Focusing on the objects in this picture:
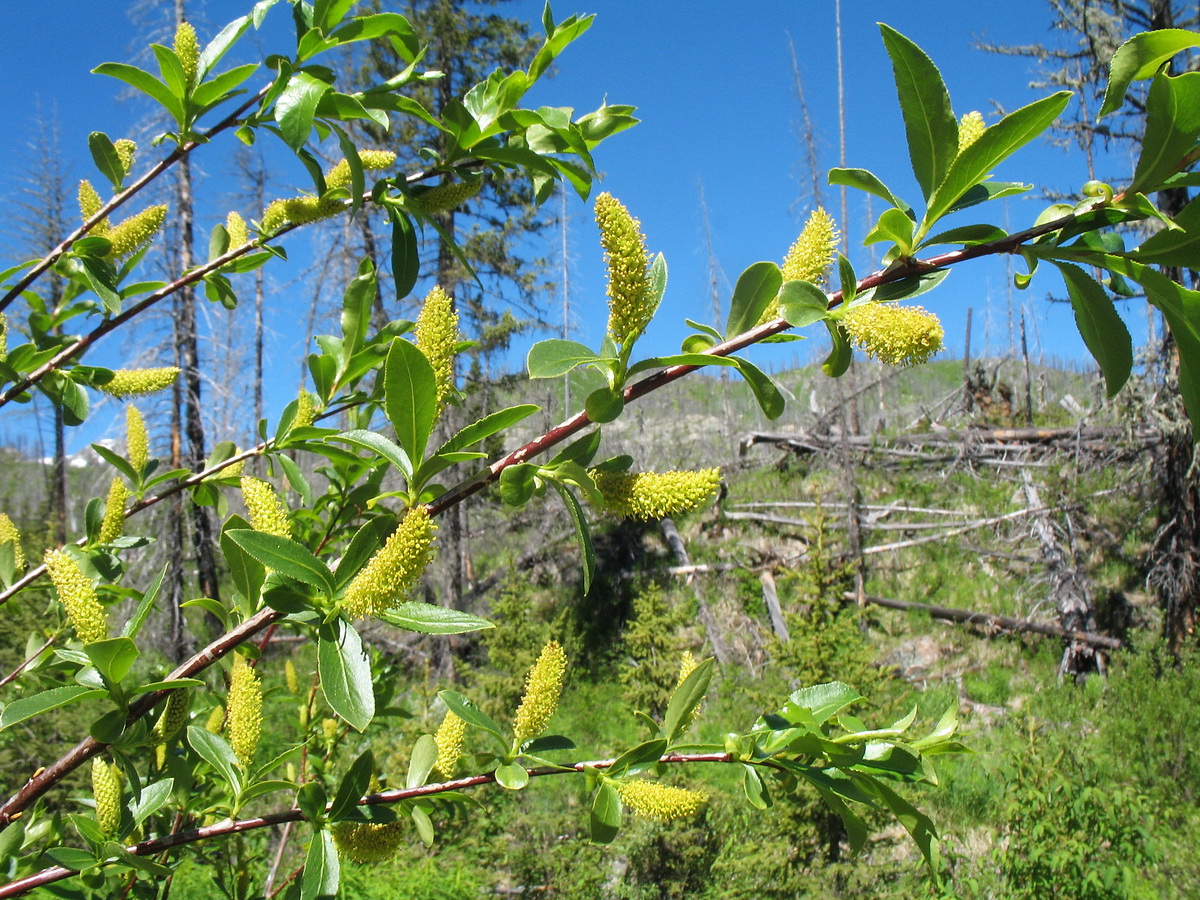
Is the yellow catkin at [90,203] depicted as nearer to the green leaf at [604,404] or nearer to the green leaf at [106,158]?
the green leaf at [106,158]

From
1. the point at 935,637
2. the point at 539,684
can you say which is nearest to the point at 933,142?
the point at 539,684

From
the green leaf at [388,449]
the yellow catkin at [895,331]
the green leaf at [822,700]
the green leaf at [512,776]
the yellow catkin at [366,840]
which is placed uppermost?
the yellow catkin at [895,331]

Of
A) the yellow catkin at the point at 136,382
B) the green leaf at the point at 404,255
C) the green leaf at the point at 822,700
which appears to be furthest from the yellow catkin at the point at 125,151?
the green leaf at the point at 822,700

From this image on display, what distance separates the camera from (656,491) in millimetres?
725

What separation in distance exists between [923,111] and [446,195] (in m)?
0.66

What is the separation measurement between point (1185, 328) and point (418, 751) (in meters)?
1.07

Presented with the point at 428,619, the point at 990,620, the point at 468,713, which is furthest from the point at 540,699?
the point at 990,620

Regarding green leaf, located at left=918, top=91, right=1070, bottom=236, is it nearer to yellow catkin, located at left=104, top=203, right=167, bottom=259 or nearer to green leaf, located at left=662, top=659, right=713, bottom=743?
green leaf, located at left=662, top=659, right=713, bottom=743

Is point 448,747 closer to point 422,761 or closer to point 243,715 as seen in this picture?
point 422,761

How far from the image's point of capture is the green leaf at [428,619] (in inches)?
27.9

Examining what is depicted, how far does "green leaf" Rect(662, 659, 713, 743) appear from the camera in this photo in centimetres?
88

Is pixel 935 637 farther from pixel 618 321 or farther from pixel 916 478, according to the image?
pixel 618 321

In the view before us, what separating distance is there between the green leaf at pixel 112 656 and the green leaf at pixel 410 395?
35 cm

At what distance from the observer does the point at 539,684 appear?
98cm
